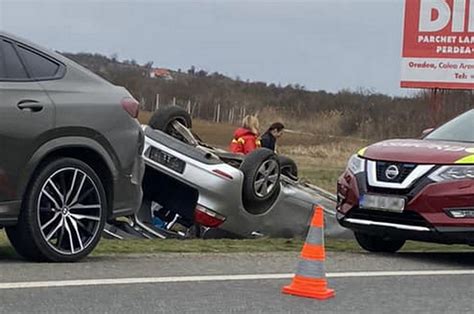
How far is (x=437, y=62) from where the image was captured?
1956cm

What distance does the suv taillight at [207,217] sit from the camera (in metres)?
9.26

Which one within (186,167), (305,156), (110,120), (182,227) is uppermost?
(110,120)

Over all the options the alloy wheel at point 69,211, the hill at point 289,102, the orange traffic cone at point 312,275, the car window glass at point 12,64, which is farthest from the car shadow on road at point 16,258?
the hill at point 289,102

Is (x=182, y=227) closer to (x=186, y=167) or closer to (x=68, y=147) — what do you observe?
(x=186, y=167)

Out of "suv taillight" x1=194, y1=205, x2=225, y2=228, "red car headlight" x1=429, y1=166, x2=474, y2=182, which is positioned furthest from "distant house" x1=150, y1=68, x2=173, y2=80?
"red car headlight" x1=429, y1=166, x2=474, y2=182

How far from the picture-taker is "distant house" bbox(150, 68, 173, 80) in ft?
187

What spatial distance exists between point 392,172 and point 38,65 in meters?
3.30

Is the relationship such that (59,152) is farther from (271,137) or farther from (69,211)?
(271,137)

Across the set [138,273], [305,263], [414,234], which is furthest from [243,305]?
[414,234]

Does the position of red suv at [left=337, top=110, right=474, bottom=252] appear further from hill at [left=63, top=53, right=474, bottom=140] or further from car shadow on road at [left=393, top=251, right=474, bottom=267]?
hill at [left=63, top=53, right=474, bottom=140]

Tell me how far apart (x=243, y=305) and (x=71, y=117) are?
204cm

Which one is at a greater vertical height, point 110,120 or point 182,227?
point 110,120

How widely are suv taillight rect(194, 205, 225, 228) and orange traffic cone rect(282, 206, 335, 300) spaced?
2875 mm

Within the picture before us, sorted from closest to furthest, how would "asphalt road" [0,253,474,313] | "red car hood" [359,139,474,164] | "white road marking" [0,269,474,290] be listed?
"asphalt road" [0,253,474,313]
"white road marking" [0,269,474,290]
"red car hood" [359,139,474,164]
